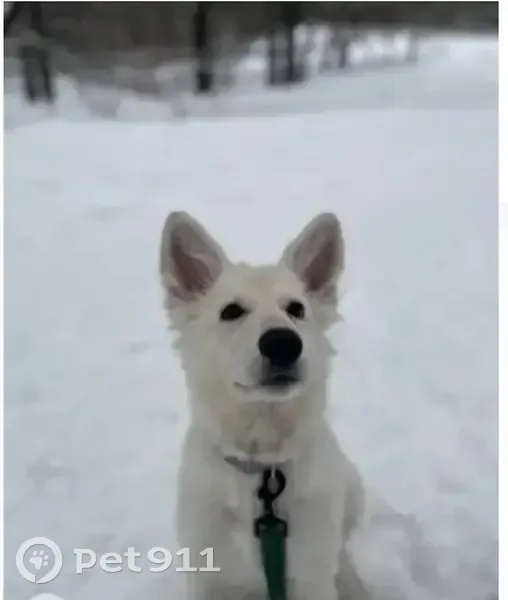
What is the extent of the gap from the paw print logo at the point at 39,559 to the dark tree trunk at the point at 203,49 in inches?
19.5

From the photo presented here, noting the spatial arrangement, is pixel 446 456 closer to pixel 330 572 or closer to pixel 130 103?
pixel 330 572

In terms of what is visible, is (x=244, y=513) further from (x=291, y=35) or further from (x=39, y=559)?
(x=291, y=35)

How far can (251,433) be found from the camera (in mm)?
669

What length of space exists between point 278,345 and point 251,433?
106 mm

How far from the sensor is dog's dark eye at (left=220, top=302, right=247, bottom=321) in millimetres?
637

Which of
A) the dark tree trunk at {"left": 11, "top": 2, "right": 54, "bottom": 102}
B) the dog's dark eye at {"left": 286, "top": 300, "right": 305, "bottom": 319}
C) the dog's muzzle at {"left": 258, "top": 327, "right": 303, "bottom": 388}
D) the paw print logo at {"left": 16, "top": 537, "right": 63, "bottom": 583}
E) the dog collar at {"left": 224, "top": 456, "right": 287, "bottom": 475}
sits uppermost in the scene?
the dark tree trunk at {"left": 11, "top": 2, "right": 54, "bottom": 102}

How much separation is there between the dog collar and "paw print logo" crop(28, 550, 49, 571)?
8.4 inches

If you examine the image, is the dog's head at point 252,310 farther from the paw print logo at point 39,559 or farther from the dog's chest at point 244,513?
the paw print logo at point 39,559

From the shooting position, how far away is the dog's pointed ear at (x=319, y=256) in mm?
678

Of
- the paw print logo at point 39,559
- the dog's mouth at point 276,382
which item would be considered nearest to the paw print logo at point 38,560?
the paw print logo at point 39,559

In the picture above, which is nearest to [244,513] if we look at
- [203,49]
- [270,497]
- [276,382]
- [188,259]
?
[270,497]

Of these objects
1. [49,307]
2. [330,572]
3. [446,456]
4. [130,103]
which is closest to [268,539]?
[330,572]
